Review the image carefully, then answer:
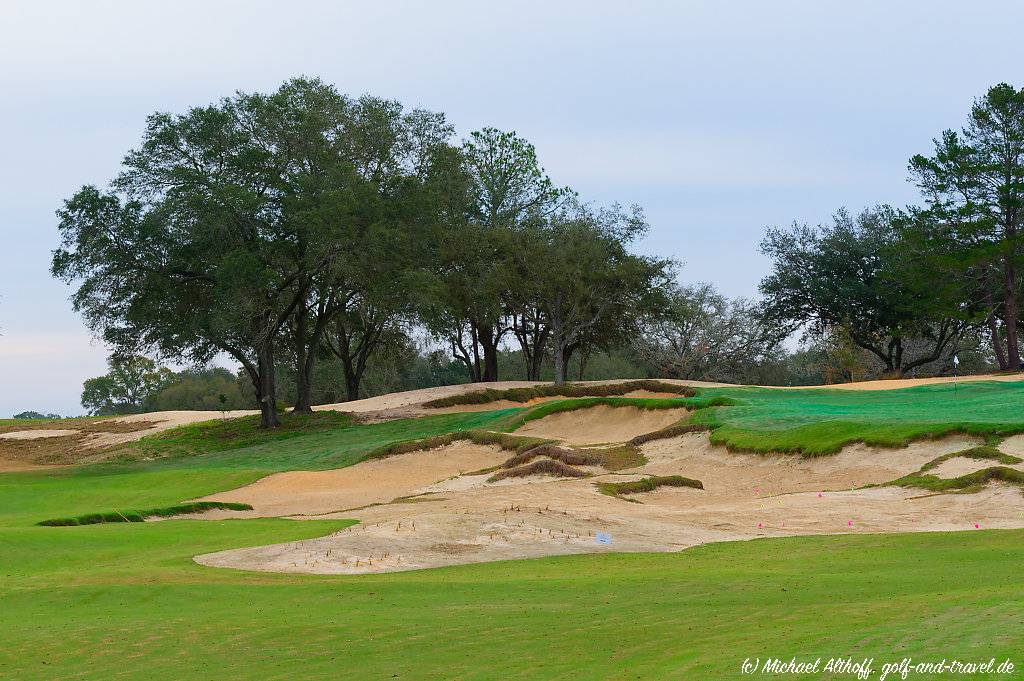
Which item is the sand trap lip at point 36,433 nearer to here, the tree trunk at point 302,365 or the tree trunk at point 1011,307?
the tree trunk at point 302,365

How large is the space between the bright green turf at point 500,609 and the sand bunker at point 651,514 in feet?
4.41

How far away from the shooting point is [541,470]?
3422 cm

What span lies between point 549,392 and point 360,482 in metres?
22.4

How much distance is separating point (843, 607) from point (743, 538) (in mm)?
10056

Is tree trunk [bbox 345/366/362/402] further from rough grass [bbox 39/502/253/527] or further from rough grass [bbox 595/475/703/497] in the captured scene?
rough grass [bbox 595/475/703/497]

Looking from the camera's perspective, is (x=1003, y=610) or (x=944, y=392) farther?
(x=944, y=392)

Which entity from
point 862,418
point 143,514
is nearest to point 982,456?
point 862,418

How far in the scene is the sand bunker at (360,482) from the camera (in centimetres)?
3369

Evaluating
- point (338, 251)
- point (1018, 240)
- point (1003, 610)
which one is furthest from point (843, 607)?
point (1018, 240)

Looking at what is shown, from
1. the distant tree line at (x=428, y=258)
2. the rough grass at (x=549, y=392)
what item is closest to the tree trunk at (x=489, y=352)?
the distant tree line at (x=428, y=258)

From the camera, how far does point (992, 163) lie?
66562mm

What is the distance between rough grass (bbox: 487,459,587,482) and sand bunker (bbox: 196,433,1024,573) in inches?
22.1

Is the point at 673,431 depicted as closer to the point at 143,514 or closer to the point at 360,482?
the point at 360,482

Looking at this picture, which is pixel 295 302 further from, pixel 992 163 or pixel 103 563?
pixel 992 163
